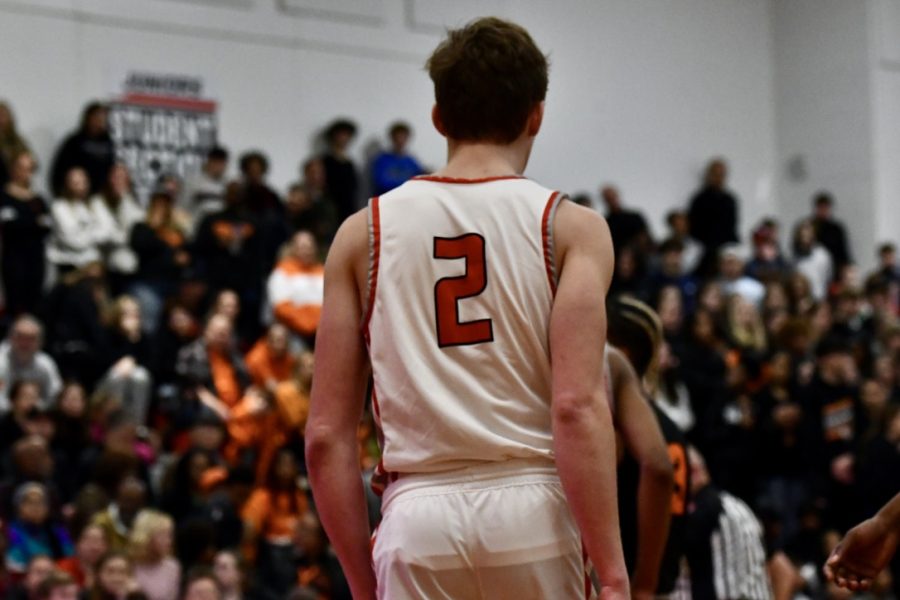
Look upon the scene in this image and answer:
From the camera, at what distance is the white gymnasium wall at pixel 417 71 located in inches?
639

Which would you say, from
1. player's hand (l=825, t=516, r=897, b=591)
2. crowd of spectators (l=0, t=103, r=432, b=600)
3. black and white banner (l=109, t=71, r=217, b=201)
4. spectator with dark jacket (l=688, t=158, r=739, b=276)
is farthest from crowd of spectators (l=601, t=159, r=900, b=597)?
player's hand (l=825, t=516, r=897, b=591)

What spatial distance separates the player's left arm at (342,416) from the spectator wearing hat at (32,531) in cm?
727

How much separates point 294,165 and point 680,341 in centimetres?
507

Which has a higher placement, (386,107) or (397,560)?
(386,107)

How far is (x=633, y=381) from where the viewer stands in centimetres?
516

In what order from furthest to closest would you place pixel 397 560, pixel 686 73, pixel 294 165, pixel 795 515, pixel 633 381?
pixel 686 73 < pixel 294 165 < pixel 795 515 < pixel 633 381 < pixel 397 560

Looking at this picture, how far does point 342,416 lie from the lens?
3.65 m

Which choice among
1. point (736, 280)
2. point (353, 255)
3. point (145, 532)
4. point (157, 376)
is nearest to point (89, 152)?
point (157, 376)

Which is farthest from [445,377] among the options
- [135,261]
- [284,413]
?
[135,261]

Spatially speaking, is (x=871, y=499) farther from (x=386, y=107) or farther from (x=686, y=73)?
(x=686, y=73)

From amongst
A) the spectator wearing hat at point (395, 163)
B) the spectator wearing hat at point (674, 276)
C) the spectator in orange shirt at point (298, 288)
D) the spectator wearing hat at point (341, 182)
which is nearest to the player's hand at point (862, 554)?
the spectator in orange shirt at point (298, 288)

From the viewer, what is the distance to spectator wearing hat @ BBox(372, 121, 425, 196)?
17703mm

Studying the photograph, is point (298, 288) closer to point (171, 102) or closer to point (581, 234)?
point (171, 102)

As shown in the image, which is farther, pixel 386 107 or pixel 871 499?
pixel 386 107
